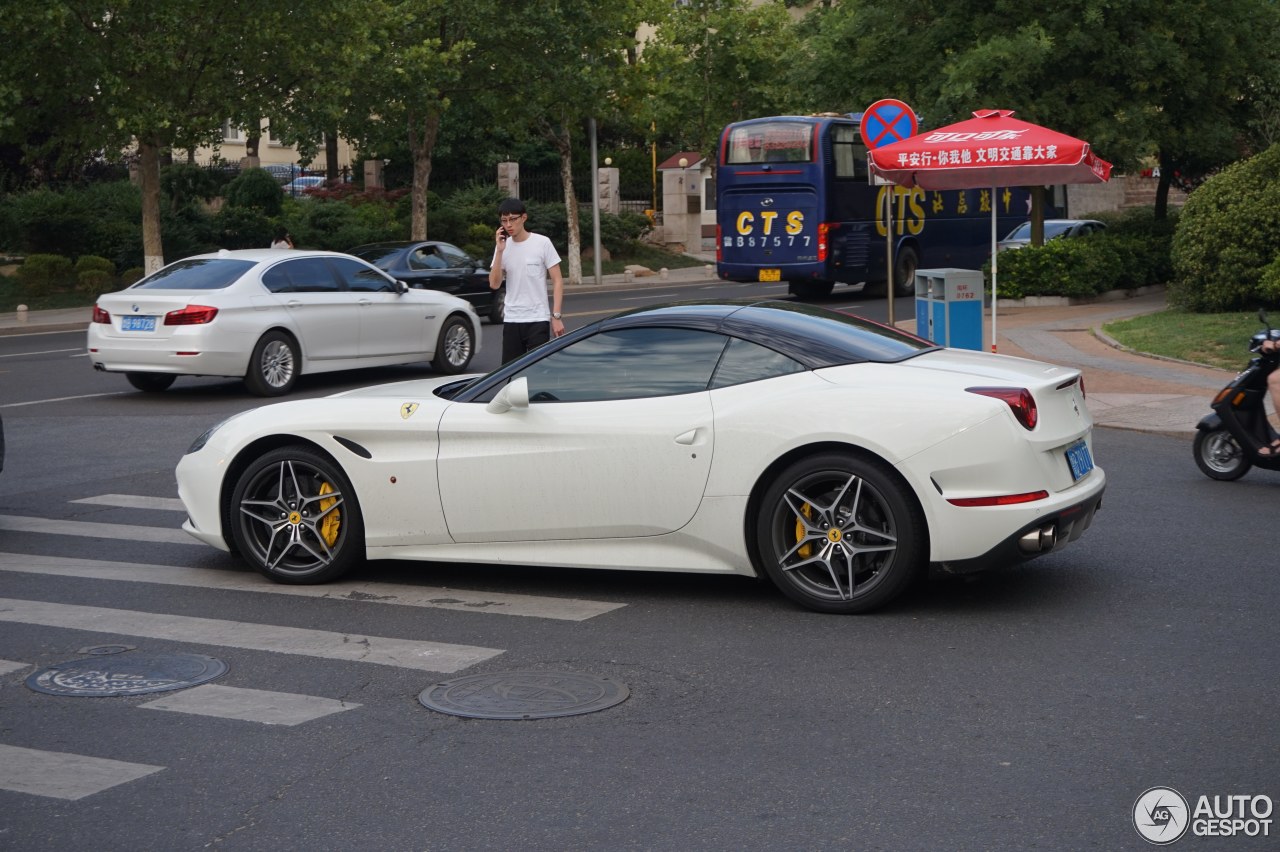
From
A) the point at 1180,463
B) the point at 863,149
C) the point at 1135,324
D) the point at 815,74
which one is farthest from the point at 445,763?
the point at 863,149

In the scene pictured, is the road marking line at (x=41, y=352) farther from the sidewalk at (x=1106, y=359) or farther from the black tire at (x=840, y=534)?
the black tire at (x=840, y=534)

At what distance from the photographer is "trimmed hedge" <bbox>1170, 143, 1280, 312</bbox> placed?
22.2 meters

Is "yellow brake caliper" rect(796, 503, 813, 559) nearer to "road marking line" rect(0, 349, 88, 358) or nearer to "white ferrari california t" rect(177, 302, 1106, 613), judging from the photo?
"white ferrari california t" rect(177, 302, 1106, 613)

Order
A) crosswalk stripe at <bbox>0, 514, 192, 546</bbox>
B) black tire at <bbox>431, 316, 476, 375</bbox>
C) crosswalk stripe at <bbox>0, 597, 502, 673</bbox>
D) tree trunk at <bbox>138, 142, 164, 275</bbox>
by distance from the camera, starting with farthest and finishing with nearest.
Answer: tree trunk at <bbox>138, 142, 164, 275</bbox>, black tire at <bbox>431, 316, 476, 375</bbox>, crosswalk stripe at <bbox>0, 514, 192, 546</bbox>, crosswalk stripe at <bbox>0, 597, 502, 673</bbox>

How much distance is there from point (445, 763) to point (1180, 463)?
303 inches

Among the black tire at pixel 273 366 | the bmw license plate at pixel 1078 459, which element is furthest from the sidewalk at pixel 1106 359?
the black tire at pixel 273 366

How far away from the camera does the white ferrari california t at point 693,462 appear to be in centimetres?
675

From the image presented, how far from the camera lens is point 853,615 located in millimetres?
6895

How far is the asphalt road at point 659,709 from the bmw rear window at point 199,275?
24.9ft

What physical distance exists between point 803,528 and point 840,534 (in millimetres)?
184

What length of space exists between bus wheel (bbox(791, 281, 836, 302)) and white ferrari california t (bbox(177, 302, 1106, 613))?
85.8 feet

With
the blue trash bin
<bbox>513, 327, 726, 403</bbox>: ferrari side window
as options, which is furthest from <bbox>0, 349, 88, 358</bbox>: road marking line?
<bbox>513, 327, 726, 403</bbox>: ferrari side window

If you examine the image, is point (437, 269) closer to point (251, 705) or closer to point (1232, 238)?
point (1232, 238)

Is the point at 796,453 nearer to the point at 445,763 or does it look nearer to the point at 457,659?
the point at 457,659
